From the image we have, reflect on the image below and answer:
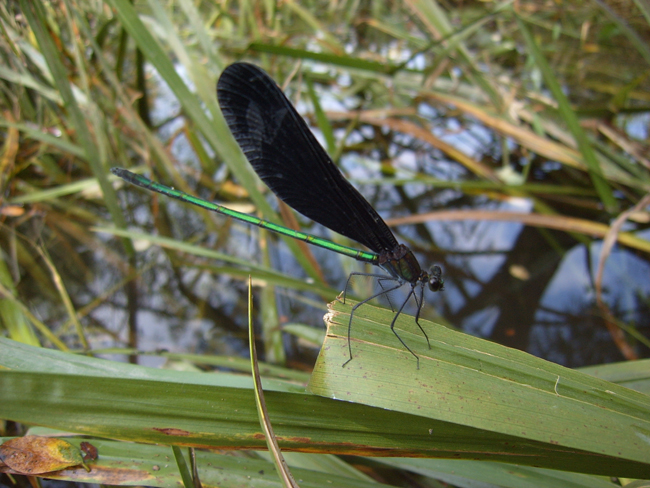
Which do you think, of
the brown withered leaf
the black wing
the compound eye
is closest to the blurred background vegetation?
the black wing

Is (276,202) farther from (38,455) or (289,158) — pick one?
(38,455)

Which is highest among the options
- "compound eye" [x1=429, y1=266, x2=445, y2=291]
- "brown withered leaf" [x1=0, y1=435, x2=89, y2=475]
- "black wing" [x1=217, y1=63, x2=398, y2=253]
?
"black wing" [x1=217, y1=63, x2=398, y2=253]

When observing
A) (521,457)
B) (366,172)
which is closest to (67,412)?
(521,457)

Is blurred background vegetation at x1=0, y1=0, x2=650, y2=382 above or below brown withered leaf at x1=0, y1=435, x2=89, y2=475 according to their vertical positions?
above

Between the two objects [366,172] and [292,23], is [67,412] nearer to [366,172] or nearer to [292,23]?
[366,172]

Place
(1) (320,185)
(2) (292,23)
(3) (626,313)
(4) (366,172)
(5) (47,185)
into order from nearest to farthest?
(1) (320,185)
(3) (626,313)
(5) (47,185)
(4) (366,172)
(2) (292,23)

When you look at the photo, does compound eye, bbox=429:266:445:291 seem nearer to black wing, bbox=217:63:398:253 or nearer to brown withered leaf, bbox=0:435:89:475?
black wing, bbox=217:63:398:253

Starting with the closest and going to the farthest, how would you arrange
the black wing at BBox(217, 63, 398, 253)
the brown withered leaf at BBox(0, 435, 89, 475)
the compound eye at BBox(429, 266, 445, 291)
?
the brown withered leaf at BBox(0, 435, 89, 475)
the black wing at BBox(217, 63, 398, 253)
the compound eye at BBox(429, 266, 445, 291)
